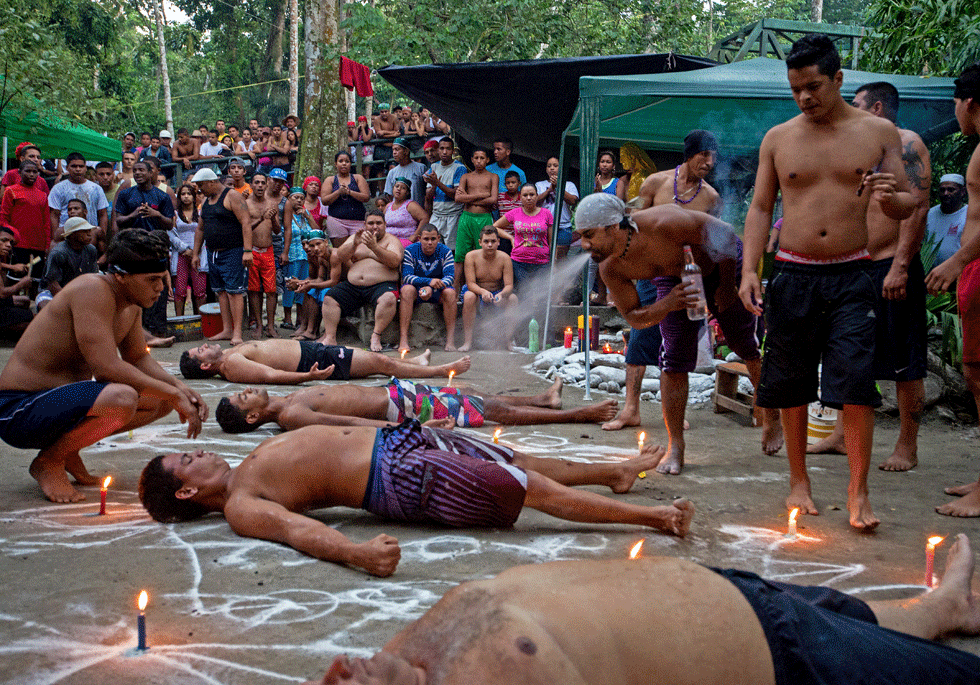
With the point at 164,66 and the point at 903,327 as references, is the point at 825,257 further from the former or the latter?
the point at 164,66

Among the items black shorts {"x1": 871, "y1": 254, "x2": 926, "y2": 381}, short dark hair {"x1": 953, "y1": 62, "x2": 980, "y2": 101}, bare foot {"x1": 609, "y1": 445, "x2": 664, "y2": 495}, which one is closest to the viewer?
short dark hair {"x1": 953, "y1": 62, "x2": 980, "y2": 101}

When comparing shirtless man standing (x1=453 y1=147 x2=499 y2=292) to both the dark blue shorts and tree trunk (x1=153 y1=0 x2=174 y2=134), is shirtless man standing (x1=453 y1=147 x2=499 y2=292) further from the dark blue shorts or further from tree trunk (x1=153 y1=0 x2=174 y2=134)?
tree trunk (x1=153 y1=0 x2=174 y2=134)

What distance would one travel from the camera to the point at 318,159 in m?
14.3

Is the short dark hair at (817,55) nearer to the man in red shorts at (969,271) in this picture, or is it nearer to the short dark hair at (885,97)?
the man in red shorts at (969,271)

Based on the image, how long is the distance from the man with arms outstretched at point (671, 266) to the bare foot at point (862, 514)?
1081 millimetres

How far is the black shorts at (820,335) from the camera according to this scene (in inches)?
137

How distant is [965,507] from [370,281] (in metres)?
6.90

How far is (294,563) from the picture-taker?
307 centimetres

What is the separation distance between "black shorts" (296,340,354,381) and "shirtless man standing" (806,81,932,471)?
13.1 feet

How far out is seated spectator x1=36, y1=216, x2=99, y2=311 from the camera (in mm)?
8789

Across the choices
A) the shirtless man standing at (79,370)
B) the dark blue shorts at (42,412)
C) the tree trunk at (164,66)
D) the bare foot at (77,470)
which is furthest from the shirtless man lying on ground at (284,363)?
the tree trunk at (164,66)

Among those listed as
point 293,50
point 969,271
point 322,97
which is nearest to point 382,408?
point 969,271

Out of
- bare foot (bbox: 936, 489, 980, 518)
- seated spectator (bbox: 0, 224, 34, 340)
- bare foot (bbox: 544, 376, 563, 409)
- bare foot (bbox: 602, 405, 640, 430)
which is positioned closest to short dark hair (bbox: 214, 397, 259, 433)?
bare foot (bbox: 544, 376, 563, 409)

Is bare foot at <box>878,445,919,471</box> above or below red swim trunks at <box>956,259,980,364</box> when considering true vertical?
below
